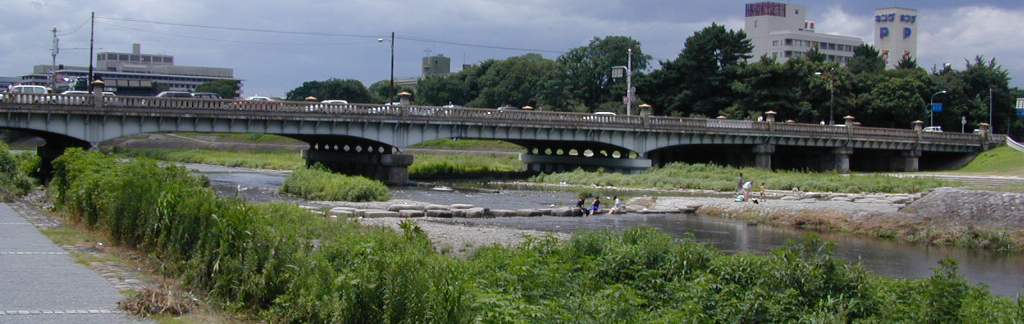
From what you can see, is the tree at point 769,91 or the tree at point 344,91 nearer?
the tree at point 769,91

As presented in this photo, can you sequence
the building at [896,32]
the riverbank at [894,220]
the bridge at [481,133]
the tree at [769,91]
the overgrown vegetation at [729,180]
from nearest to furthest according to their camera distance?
1. the riverbank at [894,220]
2. the bridge at [481,133]
3. the overgrown vegetation at [729,180]
4. the tree at [769,91]
5. the building at [896,32]

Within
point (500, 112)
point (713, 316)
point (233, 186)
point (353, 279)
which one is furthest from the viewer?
point (500, 112)

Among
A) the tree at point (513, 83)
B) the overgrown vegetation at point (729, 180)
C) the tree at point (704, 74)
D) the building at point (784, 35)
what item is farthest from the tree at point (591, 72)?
the overgrown vegetation at point (729, 180)

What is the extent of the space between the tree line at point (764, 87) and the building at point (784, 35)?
39580 millimetres

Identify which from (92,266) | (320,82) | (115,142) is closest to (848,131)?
(92,266)

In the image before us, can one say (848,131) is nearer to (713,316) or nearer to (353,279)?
(713,316)

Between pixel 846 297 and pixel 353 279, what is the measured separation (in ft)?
30.1

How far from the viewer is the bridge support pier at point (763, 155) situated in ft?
260

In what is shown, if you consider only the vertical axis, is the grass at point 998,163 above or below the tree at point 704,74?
below

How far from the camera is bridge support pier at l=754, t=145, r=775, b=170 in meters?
79.1

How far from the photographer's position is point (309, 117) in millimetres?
59406

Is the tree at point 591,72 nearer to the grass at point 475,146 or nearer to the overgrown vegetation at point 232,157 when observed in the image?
the grass at point 475,146

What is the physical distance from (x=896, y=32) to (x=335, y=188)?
170564 mm

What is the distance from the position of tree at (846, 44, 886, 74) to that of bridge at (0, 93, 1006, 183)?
138 ft
